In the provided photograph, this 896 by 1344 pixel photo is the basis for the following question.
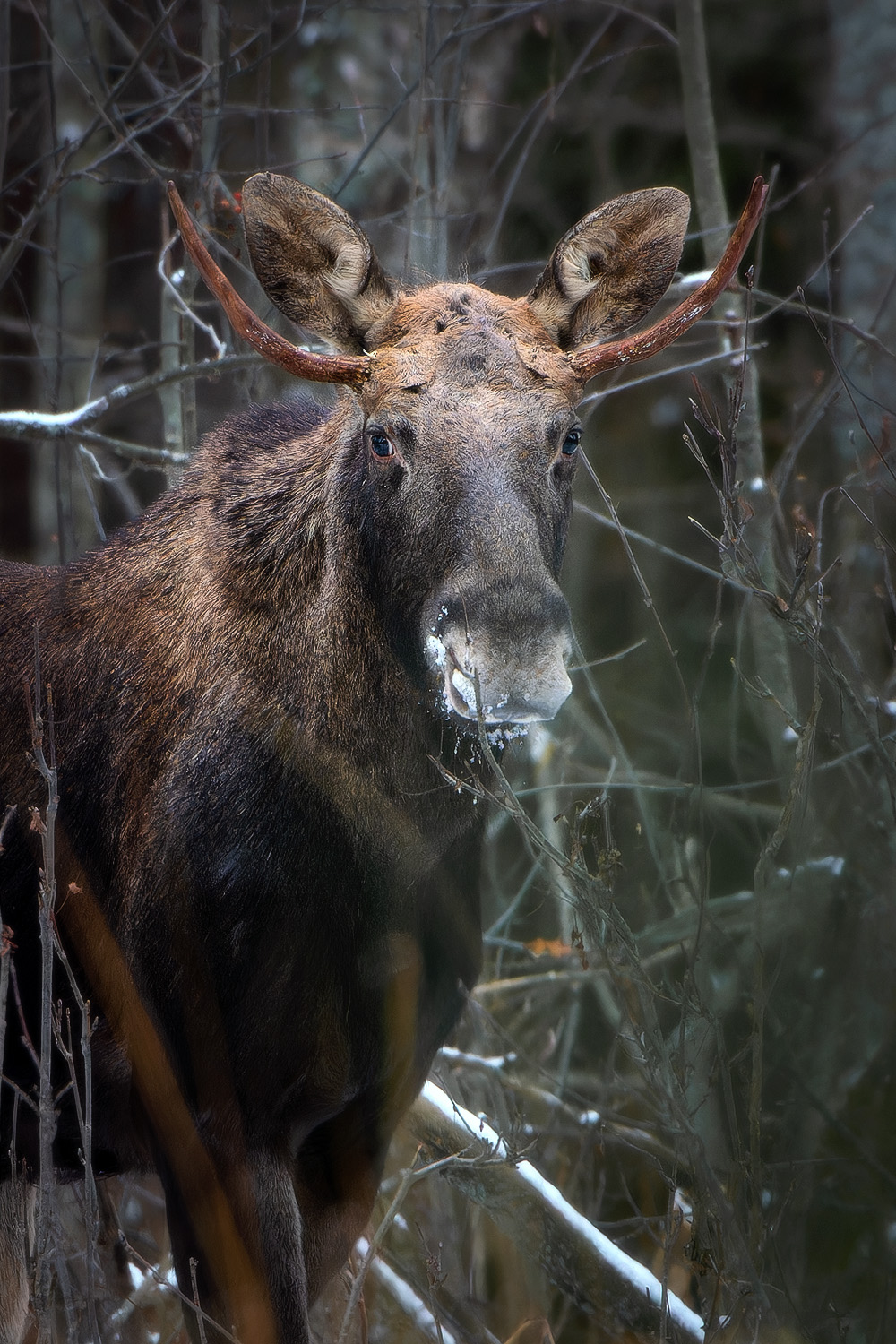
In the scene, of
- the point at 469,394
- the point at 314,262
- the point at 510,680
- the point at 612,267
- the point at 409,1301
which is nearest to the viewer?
the point at 510,680

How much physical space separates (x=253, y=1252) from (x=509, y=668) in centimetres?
151

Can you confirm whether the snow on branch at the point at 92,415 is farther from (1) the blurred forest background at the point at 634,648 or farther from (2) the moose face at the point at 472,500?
(2) the moose face at the point at 472,500

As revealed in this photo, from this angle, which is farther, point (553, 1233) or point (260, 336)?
point (553, 1233)

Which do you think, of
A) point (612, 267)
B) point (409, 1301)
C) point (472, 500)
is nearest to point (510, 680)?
point (472, 500)

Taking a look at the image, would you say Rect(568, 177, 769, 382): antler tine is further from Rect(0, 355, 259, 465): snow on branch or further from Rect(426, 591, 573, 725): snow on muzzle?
Rect(0, 355, 259, 465): snow on branch

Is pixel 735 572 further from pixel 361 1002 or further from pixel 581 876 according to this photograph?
pixel 361 1002

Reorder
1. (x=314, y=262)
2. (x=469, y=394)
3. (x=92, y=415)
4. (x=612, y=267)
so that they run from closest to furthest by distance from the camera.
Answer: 1. (x=469, y=394)
2. (x=314, y=262)
3. (x=612, y=267)
4. (x=92, y=415)

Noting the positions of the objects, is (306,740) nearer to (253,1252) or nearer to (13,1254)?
(253,1252)

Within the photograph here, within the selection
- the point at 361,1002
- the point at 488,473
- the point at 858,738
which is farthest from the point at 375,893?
the point at 858,738

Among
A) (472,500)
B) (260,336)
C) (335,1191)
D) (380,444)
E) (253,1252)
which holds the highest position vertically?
(260,336)

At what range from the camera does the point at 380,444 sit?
293 centimetres

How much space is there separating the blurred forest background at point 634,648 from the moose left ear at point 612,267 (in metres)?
0.31

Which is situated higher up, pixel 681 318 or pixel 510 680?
Result: pixel 681 318

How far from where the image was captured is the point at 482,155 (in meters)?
8.81
